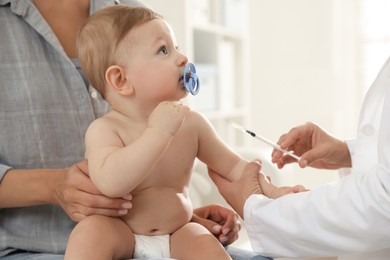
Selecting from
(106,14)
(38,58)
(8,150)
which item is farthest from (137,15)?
(8,150)

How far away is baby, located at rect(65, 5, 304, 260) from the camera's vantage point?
1.09m

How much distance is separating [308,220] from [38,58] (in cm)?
70

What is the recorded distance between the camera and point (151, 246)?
46.3 inches

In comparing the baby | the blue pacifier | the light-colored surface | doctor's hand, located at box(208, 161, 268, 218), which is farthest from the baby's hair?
the light-colored surface

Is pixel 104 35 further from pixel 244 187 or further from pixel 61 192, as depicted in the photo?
pixel 244 187

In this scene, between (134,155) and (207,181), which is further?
(207,181)

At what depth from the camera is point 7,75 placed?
1.33 m

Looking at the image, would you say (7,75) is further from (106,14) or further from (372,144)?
(372,144)

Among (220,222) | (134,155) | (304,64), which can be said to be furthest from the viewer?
(304,64)

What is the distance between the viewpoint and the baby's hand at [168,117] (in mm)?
1084

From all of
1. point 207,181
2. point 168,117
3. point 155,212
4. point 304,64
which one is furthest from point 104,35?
point 304,64

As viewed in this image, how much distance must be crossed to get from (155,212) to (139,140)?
190 mm

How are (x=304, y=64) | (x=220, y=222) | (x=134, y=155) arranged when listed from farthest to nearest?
(x=304, y=64) → (x=220, y=222) → (x=134, y=155)

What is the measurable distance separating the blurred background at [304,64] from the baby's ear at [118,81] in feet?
6.98
